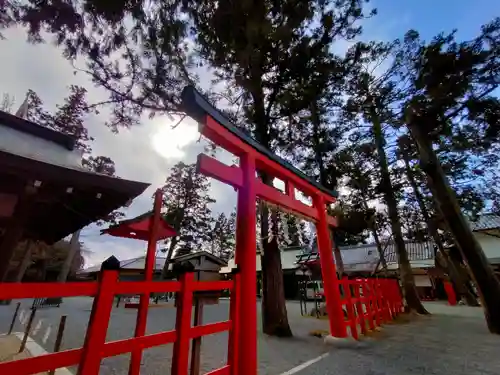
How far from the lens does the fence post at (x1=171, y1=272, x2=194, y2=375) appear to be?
7.54 feet

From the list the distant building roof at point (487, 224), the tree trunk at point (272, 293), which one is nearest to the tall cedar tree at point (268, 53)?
the tree trunk at point (272, 293)

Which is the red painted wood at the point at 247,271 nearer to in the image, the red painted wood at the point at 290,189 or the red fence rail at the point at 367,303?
the red painted wood at the point at 290,189

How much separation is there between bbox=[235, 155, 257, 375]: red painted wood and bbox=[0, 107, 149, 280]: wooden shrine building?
1.28 meters

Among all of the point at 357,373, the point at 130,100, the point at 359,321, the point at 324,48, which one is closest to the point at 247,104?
the point at 324,48

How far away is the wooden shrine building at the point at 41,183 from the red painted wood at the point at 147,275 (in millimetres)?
490

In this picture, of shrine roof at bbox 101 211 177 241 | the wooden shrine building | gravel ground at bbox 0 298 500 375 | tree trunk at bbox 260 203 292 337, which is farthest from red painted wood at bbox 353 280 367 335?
the wooden shrine building

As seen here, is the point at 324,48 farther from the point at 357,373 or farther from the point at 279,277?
the point at 357,373

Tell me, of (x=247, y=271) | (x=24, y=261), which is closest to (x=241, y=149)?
(x=247, y=271)

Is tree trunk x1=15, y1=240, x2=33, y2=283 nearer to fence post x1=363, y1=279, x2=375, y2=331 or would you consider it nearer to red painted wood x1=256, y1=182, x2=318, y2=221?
red painted wood x1=256, y1=182, x2=318, y2=221

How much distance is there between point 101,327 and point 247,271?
1829 millimetres

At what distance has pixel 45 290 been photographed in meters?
1.61

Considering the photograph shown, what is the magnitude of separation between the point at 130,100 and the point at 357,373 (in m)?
7.15

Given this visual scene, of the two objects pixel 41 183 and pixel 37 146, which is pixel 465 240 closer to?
pixel 41 183

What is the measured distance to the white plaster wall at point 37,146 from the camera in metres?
3.18
